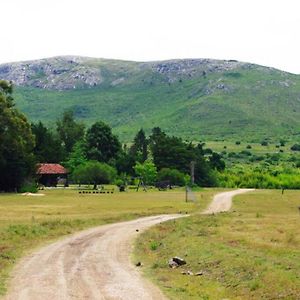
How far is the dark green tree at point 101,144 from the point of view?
500ft

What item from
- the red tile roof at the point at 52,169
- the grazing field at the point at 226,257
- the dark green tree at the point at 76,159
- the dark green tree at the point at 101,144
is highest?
the dark green tree at the point at 101,144

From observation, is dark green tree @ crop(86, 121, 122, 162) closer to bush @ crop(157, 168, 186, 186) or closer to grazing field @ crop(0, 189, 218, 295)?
bush @ crop(157, 168, 186, 186)

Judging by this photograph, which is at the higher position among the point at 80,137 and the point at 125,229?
the point at 80,137

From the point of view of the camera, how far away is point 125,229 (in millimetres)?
46594

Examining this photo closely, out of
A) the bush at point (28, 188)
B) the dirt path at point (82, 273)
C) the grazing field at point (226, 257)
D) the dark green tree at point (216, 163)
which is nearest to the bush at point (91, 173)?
the bush at point (28, 188)

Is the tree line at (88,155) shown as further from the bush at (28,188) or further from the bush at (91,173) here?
the bush at (28,188)

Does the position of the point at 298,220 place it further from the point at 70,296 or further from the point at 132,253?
the point at 70,296

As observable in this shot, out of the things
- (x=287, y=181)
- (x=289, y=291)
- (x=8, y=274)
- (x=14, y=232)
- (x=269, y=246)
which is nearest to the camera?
(x=289, y=291)

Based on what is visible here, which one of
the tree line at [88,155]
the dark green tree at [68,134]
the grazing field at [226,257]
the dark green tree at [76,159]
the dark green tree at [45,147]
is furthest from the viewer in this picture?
the dark green tree at [68,134]

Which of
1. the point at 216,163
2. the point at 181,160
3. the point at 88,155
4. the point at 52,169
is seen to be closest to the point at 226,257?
the point at 52,169

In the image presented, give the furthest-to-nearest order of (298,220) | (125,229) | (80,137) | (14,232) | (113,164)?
(80,137)
(113,164)
(298,220)
(125,229)
(14,232)

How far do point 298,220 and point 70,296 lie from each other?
33636mm

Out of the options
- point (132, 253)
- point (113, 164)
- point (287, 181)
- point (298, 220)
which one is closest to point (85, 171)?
point (113, 164)

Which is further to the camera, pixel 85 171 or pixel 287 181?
pixel 287 181
